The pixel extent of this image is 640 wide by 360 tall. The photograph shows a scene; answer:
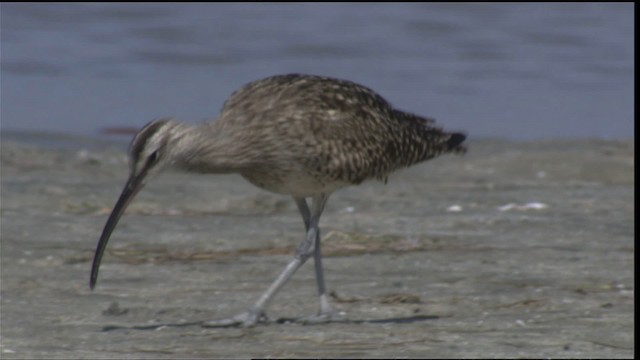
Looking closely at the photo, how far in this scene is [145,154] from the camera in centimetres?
833

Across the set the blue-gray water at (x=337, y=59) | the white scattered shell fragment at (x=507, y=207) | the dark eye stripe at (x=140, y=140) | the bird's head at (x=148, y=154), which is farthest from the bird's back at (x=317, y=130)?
the blue-gray water at (x=337, y=59)

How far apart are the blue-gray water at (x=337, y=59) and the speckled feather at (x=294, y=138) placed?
26.1 feet

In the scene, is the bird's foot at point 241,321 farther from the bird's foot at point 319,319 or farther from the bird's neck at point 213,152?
the bird's neck at point 213,152

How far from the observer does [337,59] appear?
67.9 feet

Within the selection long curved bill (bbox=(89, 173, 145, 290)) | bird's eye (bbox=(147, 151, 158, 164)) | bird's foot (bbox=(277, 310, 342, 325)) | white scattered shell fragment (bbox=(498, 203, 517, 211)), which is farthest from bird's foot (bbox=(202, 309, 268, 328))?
white scattered shell fragment (bbox=(498, 203, 517, 211))

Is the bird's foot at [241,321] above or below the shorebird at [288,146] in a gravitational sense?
below

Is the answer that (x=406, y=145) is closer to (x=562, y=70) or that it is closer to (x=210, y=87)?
(x=210, y=87)

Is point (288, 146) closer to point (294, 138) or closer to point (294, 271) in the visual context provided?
point (294, 138)

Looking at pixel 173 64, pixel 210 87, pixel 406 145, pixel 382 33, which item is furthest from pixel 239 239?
pixel 382 33

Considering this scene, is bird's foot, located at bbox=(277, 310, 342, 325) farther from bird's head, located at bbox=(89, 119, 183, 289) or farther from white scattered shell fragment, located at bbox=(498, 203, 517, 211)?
white scattered shell fragment, located at bbox=(498, 203, 517, 211)

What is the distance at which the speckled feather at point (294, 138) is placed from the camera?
8.64 meters

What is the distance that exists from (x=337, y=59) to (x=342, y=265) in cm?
1086

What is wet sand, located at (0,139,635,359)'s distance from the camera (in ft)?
26.0

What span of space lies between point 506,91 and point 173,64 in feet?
11.8
